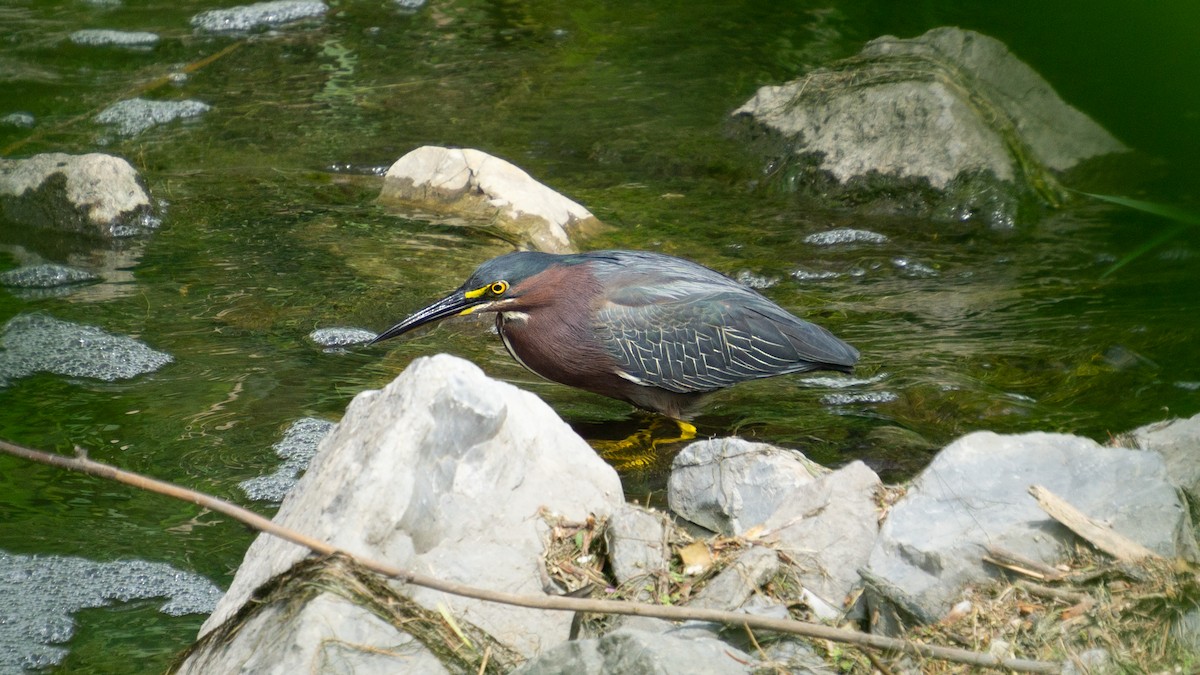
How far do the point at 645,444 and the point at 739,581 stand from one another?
6.08 feet

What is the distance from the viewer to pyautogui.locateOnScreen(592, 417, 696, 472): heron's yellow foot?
401 centimetres

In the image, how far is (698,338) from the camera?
4.30m

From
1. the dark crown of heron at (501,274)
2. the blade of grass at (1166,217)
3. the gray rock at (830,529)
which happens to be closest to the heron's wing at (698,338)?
the dark crown of heron at (501,274)

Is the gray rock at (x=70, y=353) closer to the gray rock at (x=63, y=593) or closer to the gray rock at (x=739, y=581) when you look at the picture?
the gray rock at (x=63, y=593)

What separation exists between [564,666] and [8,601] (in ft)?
5.77

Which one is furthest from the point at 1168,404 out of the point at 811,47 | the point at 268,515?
the point at 811,47

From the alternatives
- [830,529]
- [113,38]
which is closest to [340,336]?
[830,529]

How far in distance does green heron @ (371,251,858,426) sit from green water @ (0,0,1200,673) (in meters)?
0.22

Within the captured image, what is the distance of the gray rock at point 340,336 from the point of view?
460 centimetres

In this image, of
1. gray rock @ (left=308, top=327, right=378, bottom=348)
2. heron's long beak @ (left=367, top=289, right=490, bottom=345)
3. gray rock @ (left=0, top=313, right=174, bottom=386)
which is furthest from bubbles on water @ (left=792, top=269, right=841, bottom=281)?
gray rock @ (left=0, top=313, right=174, bottom=386)

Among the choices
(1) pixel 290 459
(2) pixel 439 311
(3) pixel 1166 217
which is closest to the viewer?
(3) pixel 1166 217

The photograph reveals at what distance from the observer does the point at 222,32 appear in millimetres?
8922

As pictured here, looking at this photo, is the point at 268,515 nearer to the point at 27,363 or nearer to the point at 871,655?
the point at 27,363

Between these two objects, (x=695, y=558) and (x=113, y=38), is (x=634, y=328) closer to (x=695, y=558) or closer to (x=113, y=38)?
(x=695, y=558)
